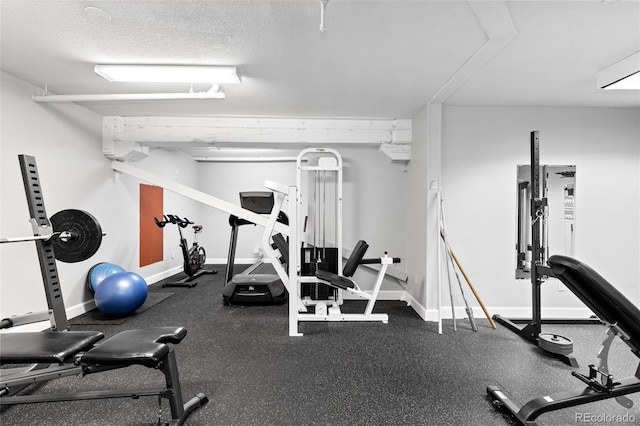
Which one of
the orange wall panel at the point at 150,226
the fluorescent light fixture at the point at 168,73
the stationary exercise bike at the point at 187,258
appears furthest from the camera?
the stationary exercise bike at the point at 187,258

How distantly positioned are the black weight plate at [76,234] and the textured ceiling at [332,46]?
1164 mm

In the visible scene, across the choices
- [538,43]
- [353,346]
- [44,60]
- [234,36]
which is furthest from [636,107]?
[44,60]

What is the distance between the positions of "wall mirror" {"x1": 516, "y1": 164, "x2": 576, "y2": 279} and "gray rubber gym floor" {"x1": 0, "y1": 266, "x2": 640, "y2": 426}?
76 cm

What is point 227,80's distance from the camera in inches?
106

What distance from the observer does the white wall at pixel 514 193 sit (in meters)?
3.46

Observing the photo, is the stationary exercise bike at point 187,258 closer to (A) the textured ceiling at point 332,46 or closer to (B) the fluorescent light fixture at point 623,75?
(A) the textured ceiling at point 332,46

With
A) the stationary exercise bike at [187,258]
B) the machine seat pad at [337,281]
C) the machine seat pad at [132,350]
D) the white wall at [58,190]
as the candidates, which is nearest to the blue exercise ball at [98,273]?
the white wall at [58,190]

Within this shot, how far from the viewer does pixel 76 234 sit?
6.88 feet

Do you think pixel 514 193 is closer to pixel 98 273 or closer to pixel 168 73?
pixel 168 73

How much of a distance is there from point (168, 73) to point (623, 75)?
3461 millimetres

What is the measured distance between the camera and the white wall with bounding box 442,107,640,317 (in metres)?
3.46

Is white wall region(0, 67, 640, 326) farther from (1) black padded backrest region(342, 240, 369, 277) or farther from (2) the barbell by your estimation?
(2) the barbell

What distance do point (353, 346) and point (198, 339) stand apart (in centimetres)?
136

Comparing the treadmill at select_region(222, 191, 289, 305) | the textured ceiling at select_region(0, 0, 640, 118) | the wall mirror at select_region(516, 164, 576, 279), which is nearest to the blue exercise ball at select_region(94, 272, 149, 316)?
the treadmill at select_region(222, 191, 289, 305)
